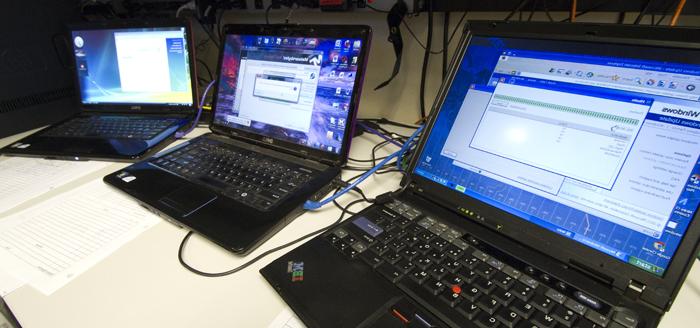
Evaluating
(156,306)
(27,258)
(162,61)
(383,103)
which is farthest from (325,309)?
(162,61)

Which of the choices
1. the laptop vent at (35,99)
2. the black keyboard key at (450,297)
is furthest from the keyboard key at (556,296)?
the laptop vent at (35,99)

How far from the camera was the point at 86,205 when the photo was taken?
0.66 m

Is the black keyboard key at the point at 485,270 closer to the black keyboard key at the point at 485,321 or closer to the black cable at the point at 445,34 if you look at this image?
the black keyboard key at the point at 485,321

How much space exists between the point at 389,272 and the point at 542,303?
0.56 ft

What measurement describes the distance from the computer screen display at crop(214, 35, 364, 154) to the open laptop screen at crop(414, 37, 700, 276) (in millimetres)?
214

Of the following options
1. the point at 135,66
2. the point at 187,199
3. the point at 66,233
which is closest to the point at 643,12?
the point at 187,199

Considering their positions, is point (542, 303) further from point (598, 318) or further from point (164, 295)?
point (164, 295)

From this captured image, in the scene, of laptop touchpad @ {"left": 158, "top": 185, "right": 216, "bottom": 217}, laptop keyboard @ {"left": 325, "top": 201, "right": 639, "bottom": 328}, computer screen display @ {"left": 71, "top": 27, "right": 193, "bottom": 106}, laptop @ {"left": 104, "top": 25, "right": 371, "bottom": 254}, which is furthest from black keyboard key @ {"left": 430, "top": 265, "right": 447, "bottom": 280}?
computer screen display @ {"left": 71, "top": 27, "right": 193, "bottom": 106}

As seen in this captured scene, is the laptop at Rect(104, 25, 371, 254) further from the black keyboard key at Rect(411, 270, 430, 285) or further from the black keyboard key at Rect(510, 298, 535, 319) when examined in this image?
the black keyboard key at Rect(510, 298, 535, 319)

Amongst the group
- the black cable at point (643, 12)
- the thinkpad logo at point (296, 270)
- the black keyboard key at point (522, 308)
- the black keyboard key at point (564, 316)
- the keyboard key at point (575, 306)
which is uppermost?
the black cable at point (643, 12)

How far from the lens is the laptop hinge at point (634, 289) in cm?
38

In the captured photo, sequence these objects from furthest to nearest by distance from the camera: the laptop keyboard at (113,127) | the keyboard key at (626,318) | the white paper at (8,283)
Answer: the laptop keyboard at (113,127), the white paper at (8,283), the keyboard key at (626,318)

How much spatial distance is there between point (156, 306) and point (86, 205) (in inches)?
14.0

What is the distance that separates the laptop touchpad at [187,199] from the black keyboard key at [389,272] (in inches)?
13.4
